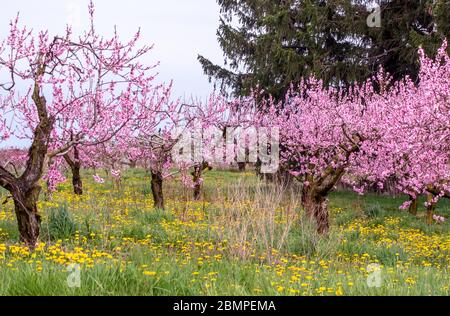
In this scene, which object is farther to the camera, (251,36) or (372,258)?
(251,36)

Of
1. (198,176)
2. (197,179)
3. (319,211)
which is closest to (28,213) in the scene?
(319,211)

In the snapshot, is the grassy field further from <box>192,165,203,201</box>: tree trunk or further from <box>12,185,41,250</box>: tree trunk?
<box>192,165,203,201</box>: tree trunk

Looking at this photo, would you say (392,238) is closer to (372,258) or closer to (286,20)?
(372,258)

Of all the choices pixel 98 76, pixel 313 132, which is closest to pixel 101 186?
pixel 313 132

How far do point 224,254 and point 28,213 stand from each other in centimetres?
Answer: 301

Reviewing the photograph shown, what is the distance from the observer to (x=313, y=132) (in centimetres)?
1908

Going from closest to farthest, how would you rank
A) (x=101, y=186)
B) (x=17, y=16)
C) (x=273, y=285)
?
(x=273, y=285) < (x=17, y=16) < (x=101, y=186)

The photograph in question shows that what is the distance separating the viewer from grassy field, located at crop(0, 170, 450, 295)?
16.8ft

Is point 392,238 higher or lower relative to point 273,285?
lower

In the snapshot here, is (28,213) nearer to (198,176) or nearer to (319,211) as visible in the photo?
(319,211)

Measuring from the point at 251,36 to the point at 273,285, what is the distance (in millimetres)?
24491

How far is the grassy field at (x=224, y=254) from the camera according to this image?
5.12 metres

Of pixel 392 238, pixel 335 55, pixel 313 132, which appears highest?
pixel 335 55
